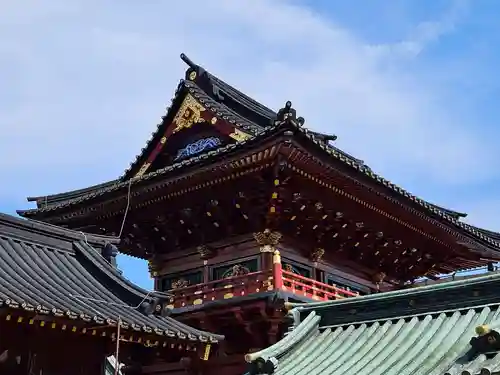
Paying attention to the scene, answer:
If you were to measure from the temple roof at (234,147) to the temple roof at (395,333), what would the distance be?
494 centimetres

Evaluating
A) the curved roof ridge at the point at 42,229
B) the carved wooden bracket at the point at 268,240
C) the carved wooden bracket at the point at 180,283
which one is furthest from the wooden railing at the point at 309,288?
the curved roof ridge at the point at 42,229

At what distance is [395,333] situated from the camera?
901 centimetres

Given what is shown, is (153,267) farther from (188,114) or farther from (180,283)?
(188,114)

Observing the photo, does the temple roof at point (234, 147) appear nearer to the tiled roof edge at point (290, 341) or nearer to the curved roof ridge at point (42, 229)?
the curved roof ridge at point (42, 229)

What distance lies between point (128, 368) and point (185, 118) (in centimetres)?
667

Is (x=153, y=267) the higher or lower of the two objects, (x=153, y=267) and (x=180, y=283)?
the higher

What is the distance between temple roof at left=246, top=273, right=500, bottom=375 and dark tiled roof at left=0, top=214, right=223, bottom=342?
185cm

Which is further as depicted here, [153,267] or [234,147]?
[153,267]

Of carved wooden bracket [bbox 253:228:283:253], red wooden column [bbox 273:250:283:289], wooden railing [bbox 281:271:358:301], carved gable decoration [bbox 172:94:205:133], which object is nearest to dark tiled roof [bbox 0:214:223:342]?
red wooden column [bbox 273:250:283:289]

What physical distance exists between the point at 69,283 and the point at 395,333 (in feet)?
17.6

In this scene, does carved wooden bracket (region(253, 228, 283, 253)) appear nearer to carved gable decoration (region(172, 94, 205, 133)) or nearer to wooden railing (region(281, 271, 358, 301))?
wooden railing (region(281, 271, 358, 301))

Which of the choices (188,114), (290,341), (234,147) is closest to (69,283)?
(290,341)

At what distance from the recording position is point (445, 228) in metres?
18.8

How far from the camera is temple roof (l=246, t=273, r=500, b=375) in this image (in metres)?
8.12
